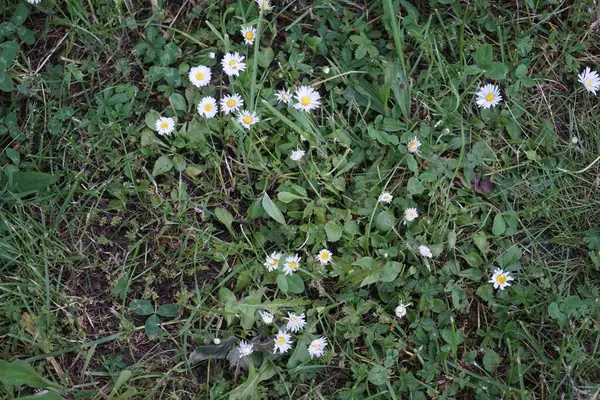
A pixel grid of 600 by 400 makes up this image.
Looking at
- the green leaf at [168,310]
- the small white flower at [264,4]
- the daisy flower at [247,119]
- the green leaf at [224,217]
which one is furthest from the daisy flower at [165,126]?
the green leaf at [168,310]

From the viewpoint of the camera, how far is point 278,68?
9.37 feet

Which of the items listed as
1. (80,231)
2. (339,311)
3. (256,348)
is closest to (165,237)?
(80,231)

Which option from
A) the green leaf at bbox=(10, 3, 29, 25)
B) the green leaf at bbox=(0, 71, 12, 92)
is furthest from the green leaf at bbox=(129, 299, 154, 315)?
the green leaf at bbox=(10, 3, 29, 25)

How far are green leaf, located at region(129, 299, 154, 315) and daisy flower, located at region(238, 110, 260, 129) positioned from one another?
84 centimetres

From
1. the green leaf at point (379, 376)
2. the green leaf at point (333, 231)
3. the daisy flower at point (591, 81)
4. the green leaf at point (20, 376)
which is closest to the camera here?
the green leaf at point (20, 376)

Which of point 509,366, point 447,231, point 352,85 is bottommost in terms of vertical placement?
point 509,366

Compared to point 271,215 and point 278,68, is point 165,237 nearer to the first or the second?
point 271,215

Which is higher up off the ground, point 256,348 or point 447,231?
point 447,231

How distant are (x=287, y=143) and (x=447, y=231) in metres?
0.77

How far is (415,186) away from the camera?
2.69 metres

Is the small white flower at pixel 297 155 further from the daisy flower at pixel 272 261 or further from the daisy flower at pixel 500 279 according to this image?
the daisy flower at pixel 500 279

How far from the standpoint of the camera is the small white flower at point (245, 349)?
2.55 meters

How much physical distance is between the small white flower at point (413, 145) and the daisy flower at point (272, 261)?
71 centimetres

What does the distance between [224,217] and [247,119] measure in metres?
0.42
